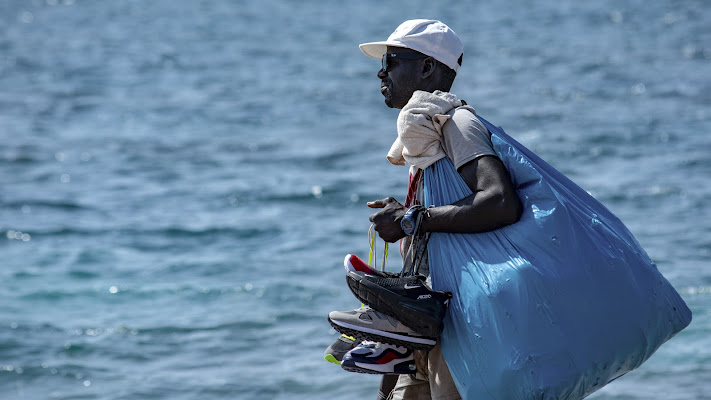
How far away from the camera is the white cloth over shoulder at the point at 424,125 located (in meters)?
2.87

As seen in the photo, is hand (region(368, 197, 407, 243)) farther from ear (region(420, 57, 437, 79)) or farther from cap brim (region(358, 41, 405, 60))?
cap brim (region(358, 41, 405, 60))

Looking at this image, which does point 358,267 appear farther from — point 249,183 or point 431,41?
point 249,183

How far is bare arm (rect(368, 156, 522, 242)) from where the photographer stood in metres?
2.78

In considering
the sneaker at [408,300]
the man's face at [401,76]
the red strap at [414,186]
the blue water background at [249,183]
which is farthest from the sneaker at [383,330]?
the blue water background at [249,183]

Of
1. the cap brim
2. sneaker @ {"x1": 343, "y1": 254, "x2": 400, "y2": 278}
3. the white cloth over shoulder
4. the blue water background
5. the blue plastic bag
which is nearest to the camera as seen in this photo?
the blue plastic bag

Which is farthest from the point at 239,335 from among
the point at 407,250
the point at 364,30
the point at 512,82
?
the point at 364,30

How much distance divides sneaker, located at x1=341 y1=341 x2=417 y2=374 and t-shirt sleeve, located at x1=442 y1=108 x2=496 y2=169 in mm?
644

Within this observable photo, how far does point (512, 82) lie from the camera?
58.3 feet

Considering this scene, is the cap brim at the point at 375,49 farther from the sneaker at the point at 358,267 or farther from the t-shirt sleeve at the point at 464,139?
the sneaker at the point at 358,267

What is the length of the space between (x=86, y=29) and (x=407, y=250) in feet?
85.1

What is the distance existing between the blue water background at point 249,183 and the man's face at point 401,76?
134 inches

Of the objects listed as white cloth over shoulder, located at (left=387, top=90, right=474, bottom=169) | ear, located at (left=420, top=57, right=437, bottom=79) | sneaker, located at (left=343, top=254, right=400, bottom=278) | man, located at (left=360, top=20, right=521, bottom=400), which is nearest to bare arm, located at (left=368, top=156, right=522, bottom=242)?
man, located at (left=360, top=20, right=521, bottom=400)

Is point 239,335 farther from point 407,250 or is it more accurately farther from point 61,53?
point 61,53

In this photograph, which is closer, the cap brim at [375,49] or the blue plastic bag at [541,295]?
the blue plastic bag at [541,295]
